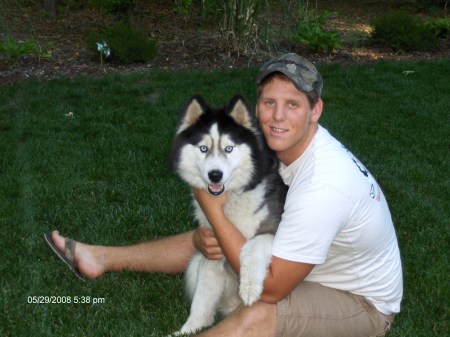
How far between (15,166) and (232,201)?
310 cm

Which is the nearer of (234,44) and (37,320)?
(37,320)

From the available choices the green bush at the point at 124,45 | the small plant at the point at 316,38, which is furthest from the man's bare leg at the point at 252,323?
the small plant at the point at 316,38

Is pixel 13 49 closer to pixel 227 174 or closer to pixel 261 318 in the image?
pixel 227 174

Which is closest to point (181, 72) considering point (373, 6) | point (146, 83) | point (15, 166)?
point (146, 83)

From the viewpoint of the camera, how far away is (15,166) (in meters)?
5.38

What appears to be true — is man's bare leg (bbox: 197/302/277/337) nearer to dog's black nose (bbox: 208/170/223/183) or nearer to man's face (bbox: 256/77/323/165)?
dog's black nose (bbox: 208/170/223/183)

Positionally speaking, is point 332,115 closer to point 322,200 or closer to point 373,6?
point 322,200

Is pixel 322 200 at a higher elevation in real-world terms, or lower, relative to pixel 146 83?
higher

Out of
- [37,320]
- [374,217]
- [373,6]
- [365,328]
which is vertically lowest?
[373,6]

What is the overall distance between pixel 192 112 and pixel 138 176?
7.47 feet

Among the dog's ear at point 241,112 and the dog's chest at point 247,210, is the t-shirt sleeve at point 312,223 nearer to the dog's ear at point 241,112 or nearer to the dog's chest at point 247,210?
the dog's chest at point 247,210

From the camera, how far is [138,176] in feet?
17.1

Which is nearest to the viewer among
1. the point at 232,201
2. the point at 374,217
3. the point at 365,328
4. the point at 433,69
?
the point at 374,217

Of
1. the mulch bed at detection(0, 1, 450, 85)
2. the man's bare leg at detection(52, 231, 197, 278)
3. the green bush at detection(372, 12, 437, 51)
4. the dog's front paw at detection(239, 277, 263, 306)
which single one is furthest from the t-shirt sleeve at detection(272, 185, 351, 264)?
the green bush at detection(372, 12, 437, 51)
